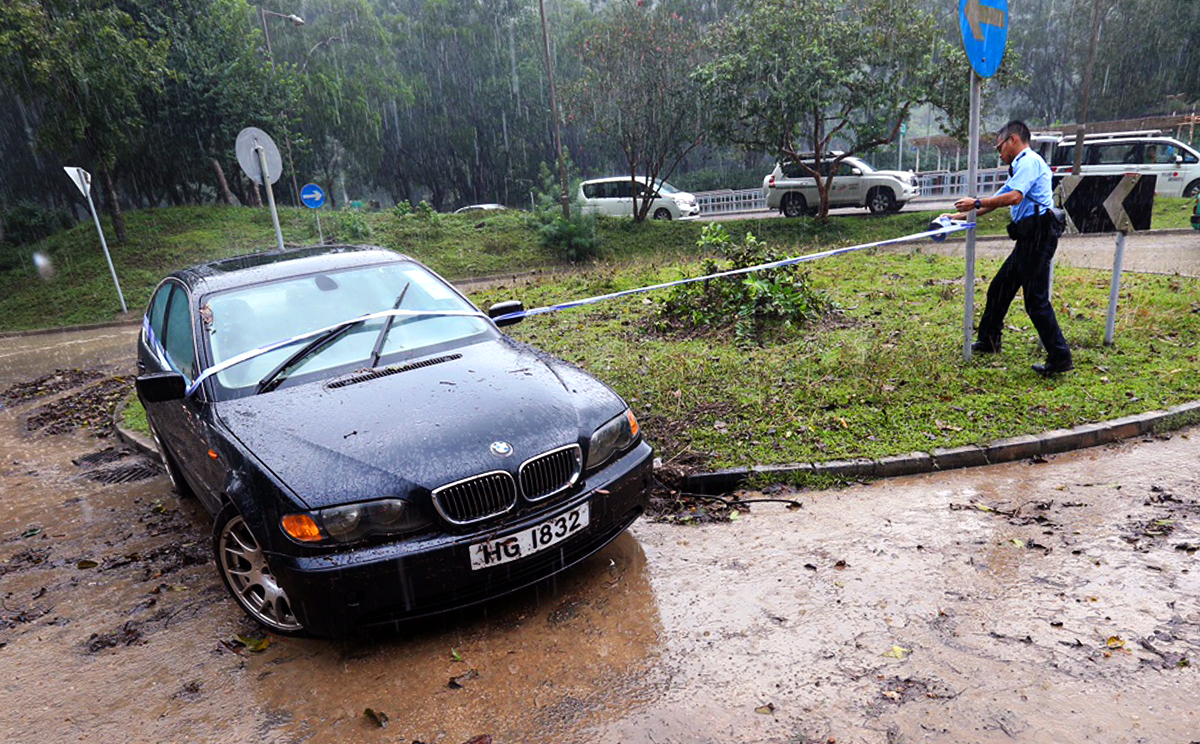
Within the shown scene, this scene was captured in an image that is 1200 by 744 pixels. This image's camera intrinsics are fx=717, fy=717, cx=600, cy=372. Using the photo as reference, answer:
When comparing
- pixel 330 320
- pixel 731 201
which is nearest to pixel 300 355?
pixel 330 320

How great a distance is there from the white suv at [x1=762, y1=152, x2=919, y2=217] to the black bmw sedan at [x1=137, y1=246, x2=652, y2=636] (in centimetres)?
1932

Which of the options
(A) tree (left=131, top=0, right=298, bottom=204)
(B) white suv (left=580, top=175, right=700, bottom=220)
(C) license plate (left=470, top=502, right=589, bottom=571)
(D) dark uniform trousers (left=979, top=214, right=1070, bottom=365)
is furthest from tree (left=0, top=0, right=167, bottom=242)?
(D) dark uniform trousers (left=979, top=214, right=1070, bottom=365)

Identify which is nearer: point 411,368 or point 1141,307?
point 411,368

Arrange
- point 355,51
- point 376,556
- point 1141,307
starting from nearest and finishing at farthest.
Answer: point 376,556, point 1141,307, point 355,51

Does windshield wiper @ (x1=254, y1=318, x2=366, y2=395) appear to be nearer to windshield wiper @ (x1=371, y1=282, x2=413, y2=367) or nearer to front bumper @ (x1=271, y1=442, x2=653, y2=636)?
windshield wiper @ (x1=371, y1=282, x2=413, y2=367)

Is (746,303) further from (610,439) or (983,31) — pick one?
(610,439)

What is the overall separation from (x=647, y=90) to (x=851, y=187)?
273 inches

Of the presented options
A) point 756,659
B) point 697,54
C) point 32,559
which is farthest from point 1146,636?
point 697,54

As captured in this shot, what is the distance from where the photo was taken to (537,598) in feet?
11.3

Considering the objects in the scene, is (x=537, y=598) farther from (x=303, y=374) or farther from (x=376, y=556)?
(x=303, y=374)

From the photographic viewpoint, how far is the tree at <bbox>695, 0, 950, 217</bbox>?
1886 centimetres

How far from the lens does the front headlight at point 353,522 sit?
2.84 meters

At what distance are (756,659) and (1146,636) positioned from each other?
157 cm

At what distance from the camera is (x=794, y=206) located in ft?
72.6
